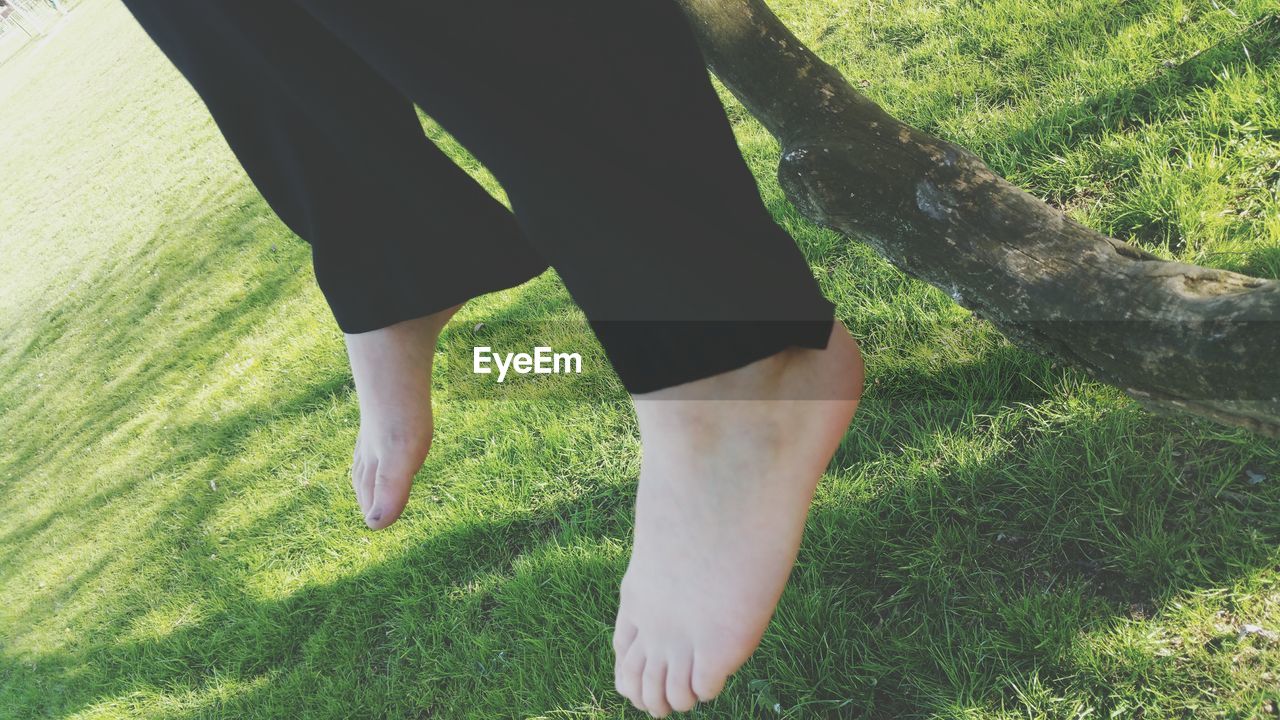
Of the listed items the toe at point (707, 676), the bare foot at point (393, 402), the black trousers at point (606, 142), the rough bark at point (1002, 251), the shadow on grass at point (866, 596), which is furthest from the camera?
the bare foot at point (393, 402)

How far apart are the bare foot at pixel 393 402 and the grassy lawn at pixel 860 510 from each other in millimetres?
476

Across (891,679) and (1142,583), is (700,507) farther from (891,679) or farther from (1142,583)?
(1142,583)

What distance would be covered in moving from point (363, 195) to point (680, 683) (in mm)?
1067

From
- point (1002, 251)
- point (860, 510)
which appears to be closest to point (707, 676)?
point (860, 510)

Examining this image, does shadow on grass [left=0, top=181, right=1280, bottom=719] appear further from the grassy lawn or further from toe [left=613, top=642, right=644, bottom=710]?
toe [left=613, top=642, right=644, bottom=710]

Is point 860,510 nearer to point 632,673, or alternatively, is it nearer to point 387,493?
point 632,673

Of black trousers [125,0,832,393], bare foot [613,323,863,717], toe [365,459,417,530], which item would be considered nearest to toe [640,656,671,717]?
bare foot [613,323,863,717]

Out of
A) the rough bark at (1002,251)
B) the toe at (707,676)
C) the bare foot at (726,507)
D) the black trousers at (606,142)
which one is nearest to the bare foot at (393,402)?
the black trousers at (606,142)

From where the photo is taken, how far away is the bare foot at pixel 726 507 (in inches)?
46.5

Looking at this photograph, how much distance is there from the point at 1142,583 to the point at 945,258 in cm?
68

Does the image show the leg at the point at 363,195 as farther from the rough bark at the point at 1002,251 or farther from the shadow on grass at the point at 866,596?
the rough bark at the point at 1002,251

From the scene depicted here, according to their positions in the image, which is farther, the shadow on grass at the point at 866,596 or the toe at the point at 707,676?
the shadow on grass at the point at 866,596

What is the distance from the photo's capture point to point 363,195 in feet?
5.01

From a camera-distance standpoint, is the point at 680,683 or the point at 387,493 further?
the point at 387,493
